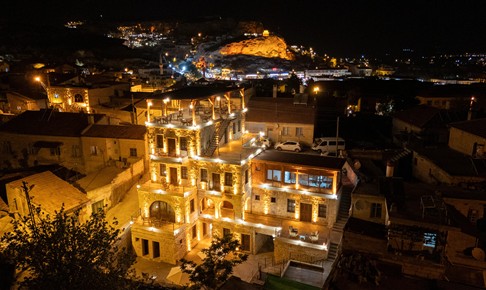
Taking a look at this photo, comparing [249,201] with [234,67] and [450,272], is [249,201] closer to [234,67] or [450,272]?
[450,272]

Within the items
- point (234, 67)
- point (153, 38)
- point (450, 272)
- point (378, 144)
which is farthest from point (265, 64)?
point (450, 272)

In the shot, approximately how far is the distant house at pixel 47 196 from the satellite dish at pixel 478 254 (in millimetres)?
27214

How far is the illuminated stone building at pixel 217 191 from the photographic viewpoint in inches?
1053

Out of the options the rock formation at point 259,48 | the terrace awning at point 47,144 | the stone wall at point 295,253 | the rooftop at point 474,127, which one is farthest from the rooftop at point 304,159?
the rock formation at point 259,48

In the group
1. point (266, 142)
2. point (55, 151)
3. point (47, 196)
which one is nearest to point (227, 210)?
point (266, 142)

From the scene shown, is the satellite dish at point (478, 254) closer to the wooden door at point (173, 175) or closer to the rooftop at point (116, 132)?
the wooden door at point (173, 175)

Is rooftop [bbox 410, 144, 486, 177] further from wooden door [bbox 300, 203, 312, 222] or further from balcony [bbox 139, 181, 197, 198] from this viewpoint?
balcony [bbox 139, 181, 197, 198]

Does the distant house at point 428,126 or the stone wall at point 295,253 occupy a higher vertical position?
the distant house at point 428,126

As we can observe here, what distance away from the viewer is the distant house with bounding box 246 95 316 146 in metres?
39.2

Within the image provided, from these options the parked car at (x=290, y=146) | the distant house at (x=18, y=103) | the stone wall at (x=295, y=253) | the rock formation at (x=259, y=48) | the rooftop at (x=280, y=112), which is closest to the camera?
the stone wall at (x=295, y=253)

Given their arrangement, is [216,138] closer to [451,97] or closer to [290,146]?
[290,146]

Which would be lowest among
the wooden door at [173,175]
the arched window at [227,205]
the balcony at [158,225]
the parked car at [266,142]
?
the balcony at [158,225]

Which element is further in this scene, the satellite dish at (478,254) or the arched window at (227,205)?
the arched window at (227,205)

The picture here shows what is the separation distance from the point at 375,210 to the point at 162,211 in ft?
53.2
